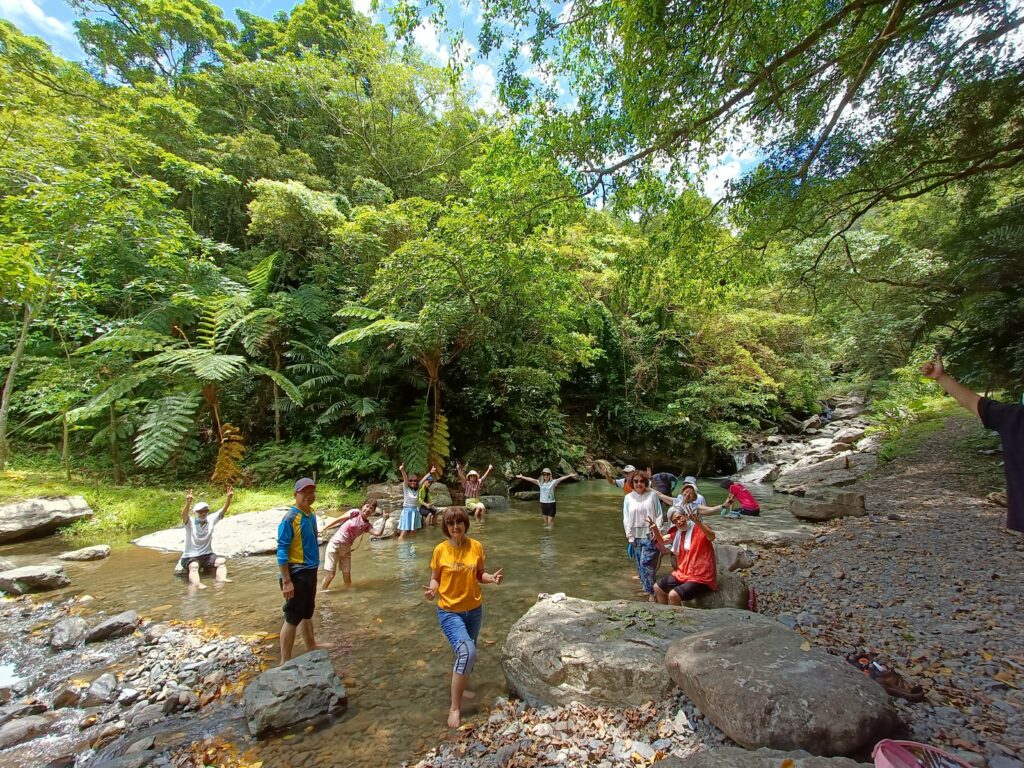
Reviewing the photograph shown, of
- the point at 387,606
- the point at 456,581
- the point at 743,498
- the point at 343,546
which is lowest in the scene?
the point at 387,606

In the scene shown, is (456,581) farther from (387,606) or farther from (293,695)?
(387,606)

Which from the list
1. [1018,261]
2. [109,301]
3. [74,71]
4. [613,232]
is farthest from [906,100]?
[74,71]

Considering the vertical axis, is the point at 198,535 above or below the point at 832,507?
above

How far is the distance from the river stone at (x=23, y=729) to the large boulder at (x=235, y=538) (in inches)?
173

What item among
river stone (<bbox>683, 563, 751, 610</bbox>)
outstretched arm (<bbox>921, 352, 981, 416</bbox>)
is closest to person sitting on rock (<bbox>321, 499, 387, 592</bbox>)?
river stone (<bbox>683, 563, 751, 610</bbox>)

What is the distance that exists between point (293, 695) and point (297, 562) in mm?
1115

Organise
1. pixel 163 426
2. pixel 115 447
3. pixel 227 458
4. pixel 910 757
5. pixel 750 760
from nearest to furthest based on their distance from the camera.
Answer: pixel 910 757 < pixel 750 760 < pixel 163 426 < pixel 115 447 < pixel 227 458

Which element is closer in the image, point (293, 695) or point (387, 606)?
point (293, 695)

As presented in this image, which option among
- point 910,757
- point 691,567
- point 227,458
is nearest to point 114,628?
point 691,567

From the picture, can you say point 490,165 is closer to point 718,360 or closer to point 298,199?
point 298,199

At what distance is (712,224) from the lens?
8.21 metres

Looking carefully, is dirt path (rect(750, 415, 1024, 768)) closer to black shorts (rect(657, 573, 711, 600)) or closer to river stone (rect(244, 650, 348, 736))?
black shorts (rect(657, 573, 711, 600))

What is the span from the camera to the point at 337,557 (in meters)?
6.62

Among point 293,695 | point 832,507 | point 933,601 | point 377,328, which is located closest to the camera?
point 293,695
